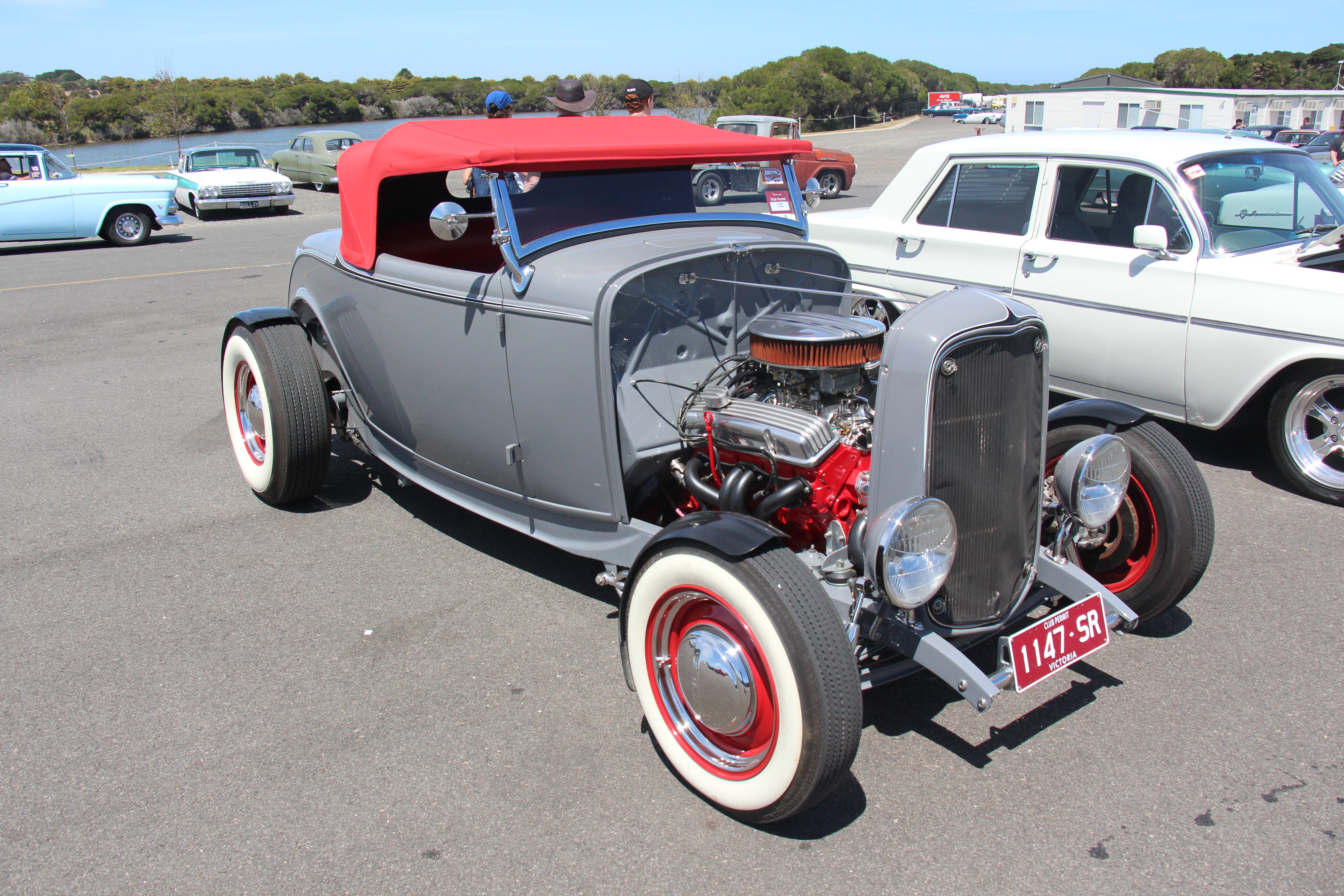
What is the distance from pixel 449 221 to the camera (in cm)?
305

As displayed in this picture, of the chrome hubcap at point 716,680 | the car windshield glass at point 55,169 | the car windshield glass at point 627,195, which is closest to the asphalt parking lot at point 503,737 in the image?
the chrome hubcap at point 716,680

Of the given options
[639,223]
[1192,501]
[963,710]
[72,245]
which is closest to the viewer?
[963,710]

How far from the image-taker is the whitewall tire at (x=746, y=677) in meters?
2.16

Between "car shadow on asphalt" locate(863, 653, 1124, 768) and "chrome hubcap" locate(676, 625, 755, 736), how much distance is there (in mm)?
508

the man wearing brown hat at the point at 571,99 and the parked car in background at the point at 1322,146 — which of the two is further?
the parked car in background at the point at 1322,146

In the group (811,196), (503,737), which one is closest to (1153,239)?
(811,196)

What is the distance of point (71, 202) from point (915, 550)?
14.2 meters

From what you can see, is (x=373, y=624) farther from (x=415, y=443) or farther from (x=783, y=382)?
(x=783, y=382)

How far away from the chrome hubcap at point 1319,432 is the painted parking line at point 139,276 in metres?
10.5

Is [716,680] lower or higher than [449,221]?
lower

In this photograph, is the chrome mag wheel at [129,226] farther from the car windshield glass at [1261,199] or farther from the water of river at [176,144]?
the car windshield glass at [1261,199]

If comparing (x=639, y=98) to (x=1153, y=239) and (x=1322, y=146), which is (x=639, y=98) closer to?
(x=1153, y=239)

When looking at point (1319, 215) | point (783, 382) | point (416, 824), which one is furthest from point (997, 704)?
point (1319, 215)

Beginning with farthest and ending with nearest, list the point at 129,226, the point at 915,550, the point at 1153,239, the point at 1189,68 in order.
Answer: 1. the point at 1189,68
2. the point at 129,226
3. the point at 1153,239
4. the point at 915,550
